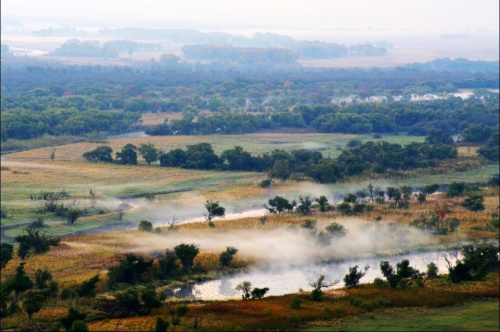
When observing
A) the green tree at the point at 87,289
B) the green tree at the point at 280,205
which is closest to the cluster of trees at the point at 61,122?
the green tree at the point at 280,205

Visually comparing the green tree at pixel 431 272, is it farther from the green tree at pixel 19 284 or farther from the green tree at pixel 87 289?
the green tree at pixel 19 284

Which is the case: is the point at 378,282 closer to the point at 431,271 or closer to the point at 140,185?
the point at 431,271

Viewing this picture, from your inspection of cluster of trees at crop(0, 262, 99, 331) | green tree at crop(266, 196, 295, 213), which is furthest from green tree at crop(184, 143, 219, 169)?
cluster of trees at crop(0, 262, 99, 331)

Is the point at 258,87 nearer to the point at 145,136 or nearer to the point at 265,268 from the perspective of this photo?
the point at 145,136

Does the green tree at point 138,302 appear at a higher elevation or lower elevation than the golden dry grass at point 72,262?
higher

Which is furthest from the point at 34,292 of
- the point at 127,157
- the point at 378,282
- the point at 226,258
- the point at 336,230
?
the point at 127,157
